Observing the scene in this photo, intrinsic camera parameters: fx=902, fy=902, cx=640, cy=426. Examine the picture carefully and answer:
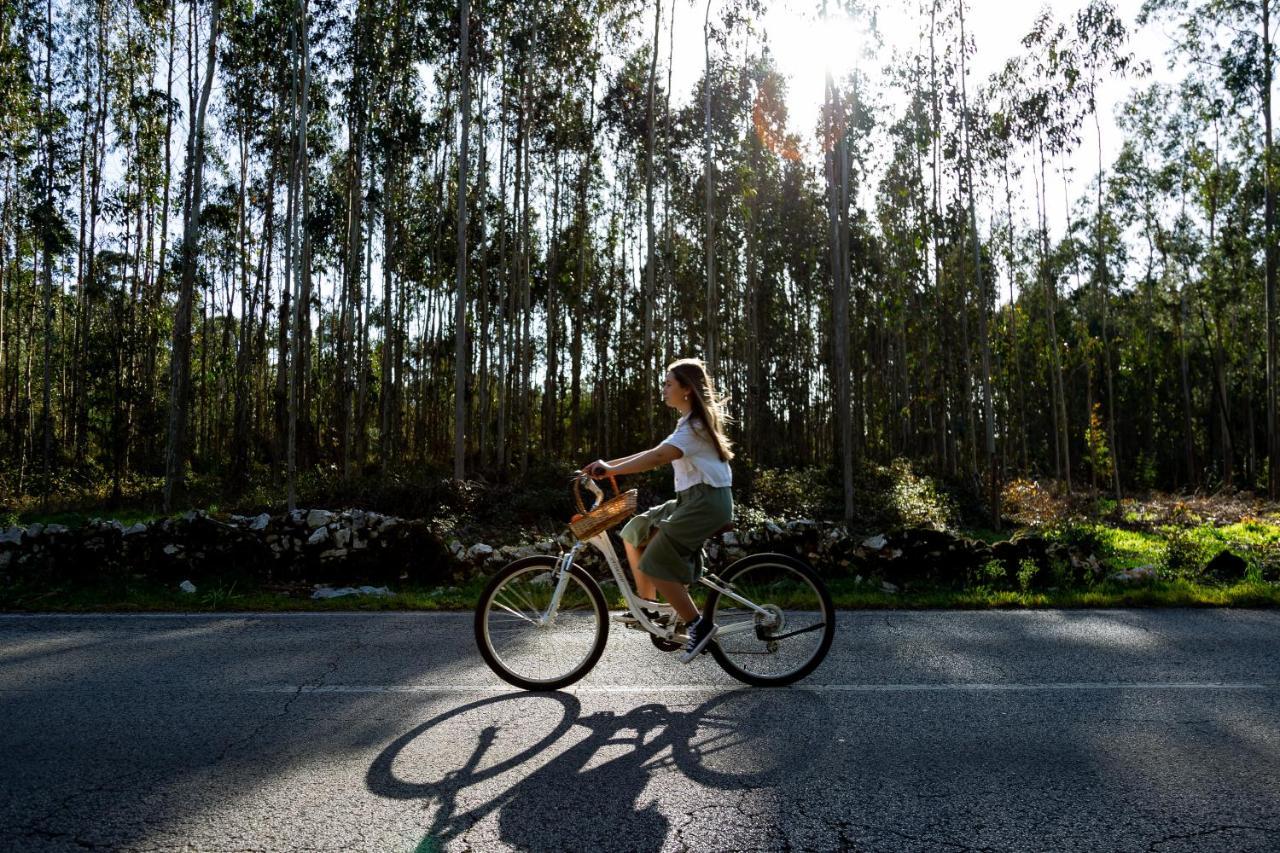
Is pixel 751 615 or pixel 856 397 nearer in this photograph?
pixel 751 615

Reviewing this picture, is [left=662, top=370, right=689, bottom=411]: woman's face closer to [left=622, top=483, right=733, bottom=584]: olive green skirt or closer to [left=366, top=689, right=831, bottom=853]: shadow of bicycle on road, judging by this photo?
[left=622, top=483, right=733, bottom=584]: olive green skirt

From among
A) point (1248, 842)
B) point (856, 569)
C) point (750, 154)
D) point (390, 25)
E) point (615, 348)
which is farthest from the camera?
point (615, 348)

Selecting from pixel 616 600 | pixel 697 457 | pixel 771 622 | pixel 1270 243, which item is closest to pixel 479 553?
pixel 616 600

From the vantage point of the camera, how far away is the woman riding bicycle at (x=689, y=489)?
5.12 metres

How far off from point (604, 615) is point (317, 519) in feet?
19.9

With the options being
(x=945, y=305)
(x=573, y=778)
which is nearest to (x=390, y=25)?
(x=945, y=305)

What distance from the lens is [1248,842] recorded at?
3.11m

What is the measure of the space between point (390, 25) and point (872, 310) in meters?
26.7

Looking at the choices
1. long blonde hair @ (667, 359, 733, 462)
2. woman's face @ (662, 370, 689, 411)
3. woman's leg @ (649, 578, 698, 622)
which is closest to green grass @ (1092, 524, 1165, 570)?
woman's leg @ (649, 578, 698, 622)

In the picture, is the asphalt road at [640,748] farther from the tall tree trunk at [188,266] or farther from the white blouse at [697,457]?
the tall tree trunk at [188,266]

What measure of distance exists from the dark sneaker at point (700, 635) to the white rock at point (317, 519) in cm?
624

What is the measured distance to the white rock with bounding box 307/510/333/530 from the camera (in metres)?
10.2

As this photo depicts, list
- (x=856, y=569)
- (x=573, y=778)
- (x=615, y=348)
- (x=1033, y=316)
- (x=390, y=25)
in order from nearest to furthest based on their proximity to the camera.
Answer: (x=573, y=778)
(x=856, y=569)
(x=390, y=25)
(x=615, y=348)
(x=1033, y=316)

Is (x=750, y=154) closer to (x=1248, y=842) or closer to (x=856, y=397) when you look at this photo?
(x=856, y=397)
